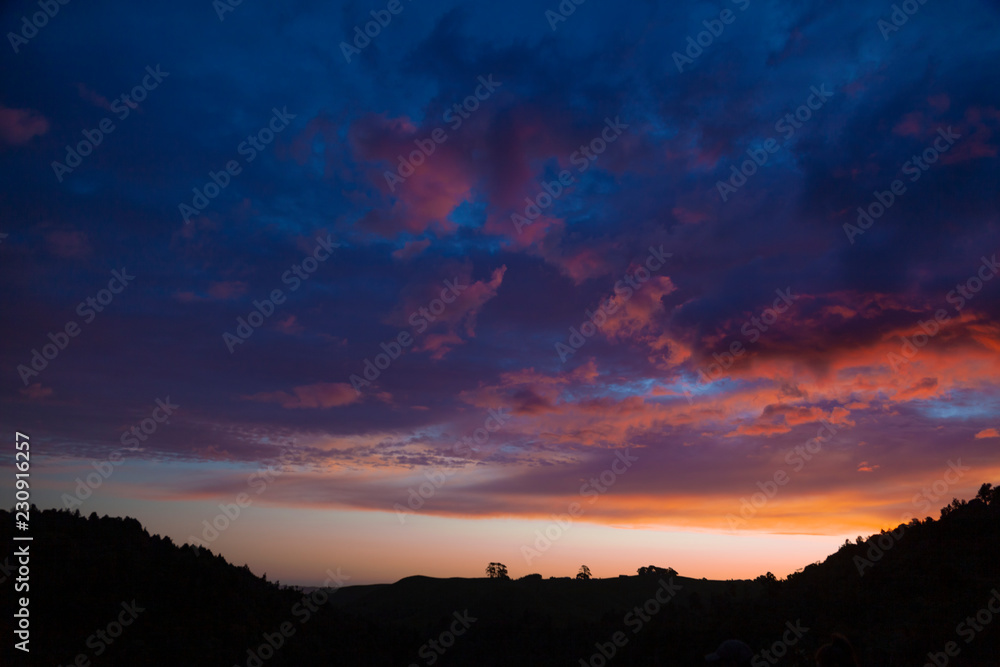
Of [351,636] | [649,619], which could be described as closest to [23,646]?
[351,636]

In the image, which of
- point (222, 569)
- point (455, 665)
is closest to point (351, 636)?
point (455, 665)

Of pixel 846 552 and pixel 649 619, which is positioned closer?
pixel 649 619

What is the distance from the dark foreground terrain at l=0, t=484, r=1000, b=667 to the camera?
2297cm

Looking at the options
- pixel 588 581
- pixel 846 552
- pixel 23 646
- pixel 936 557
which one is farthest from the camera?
pixel 588 581

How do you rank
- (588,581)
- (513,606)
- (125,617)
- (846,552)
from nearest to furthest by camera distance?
(125,617) → (846,552) → (513,606) → (588,581)

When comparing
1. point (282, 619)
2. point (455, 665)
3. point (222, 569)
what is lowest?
point (455, 665)

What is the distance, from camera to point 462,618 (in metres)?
39.2

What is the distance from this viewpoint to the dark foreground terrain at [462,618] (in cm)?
2297

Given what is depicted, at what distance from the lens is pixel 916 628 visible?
967 inches

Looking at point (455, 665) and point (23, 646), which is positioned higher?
point (23, 646)

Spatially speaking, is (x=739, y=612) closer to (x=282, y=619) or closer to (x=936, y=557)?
(x=936, y=557)

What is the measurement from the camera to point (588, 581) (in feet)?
181

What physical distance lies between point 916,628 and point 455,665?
64.9 ft

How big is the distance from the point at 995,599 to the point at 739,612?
10.5 metres
